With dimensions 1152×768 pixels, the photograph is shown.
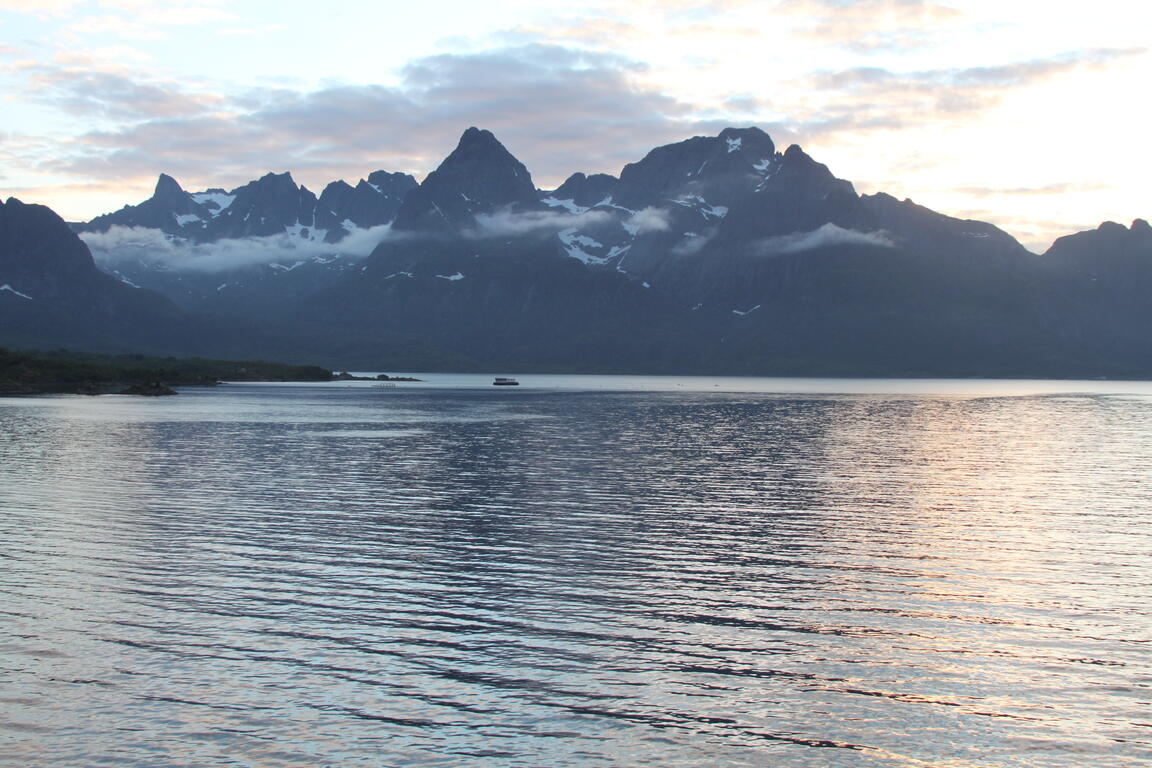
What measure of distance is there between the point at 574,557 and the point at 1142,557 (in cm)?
2476

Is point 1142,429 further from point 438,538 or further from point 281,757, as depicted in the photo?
point 281,757

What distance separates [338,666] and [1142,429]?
13669 cm

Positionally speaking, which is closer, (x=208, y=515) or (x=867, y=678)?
(x=867, y=678)

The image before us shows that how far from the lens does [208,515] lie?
5244 centimetres

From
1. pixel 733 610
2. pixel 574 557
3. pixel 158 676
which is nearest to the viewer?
pixel 158 676

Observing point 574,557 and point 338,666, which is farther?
point 574,557

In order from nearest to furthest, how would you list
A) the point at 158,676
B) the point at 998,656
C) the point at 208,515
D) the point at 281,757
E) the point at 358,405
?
the point at 281,757 < the point at 158,676 < the point at 998,656 < the point at 208,515 < the point at 358,405

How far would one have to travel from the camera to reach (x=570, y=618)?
31.8 m

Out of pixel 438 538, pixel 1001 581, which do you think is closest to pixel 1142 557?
pixel 1001 581

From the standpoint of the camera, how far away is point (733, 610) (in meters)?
33.4

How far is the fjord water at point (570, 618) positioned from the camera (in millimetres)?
22203

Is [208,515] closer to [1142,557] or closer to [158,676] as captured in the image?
[158,676]

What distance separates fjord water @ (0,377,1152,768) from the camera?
72.8 feet

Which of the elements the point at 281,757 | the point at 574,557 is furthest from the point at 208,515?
the point at 281,757
